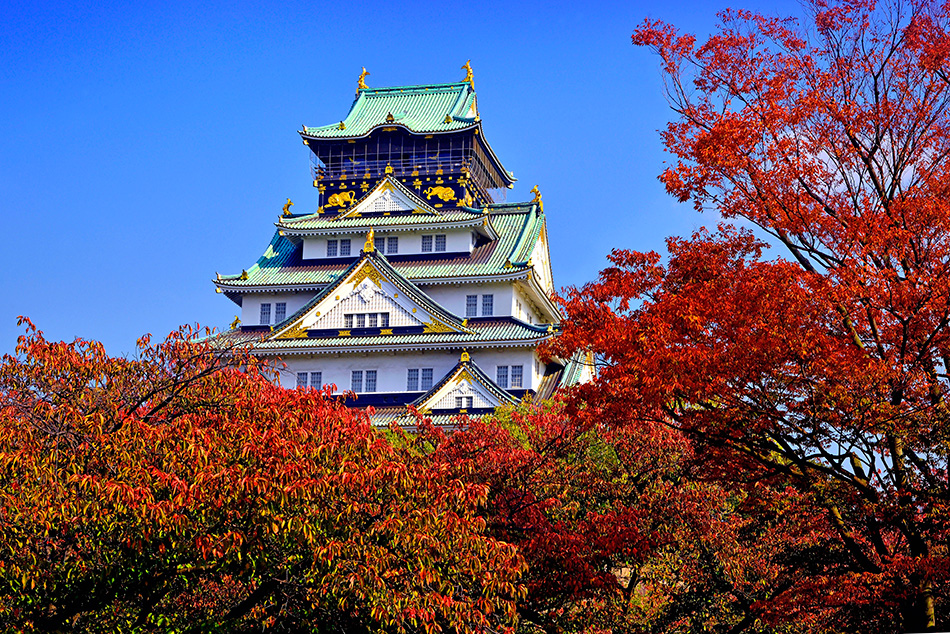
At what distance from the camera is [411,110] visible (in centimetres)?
5509

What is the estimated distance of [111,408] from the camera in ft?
38.4

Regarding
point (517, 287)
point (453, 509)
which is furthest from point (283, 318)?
point (453, 509)

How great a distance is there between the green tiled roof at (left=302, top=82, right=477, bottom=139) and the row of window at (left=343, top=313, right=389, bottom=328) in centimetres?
1217

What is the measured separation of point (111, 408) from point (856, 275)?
30.0 feet

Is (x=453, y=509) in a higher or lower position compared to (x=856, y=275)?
lower

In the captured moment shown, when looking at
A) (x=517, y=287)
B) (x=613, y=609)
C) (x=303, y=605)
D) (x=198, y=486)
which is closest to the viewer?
(x=198, y=486)

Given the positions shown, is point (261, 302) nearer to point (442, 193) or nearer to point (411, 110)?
point (442, 193)

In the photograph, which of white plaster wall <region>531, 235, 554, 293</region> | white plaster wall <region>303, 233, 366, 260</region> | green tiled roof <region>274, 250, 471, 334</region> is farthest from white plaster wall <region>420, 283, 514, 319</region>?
white plaster wall <region>303, 233, 366, 260</region>

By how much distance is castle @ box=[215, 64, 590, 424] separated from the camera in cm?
4331

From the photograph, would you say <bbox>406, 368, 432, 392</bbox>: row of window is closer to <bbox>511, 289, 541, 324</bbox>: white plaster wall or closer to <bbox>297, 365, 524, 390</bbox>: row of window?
<bbox>297, 365, 524, 390</bbox>: row of window

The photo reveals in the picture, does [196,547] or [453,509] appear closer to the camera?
[196,547]

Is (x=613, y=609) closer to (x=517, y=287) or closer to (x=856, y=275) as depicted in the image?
(x=856, y=275)

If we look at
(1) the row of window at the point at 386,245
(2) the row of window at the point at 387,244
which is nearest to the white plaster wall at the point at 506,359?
(1) the row of window at the point at 386,245

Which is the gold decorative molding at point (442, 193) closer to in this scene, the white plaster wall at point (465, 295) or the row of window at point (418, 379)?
the white plaster wall at point (465, 295)
